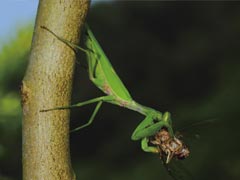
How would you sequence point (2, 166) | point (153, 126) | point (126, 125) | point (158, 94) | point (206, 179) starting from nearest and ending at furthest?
point (153, 126) < point (2, 166) < point (206, 179) < point (126, 125) < point (158, 94)

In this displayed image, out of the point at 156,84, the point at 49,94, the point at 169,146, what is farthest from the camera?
the point at 156,84

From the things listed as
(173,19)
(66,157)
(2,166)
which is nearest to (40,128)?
(66,157)

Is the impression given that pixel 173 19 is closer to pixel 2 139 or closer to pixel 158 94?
pixel 158 94

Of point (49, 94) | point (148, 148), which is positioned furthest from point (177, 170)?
point (49, 94)

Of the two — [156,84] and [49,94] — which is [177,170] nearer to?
[49,94]

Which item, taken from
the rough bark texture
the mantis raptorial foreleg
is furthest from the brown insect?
the rough bark texture

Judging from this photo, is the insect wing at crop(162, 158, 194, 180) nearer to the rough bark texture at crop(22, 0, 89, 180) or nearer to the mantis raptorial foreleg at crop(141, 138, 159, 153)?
the mantis raptorial foreleg at crop(141, 138, 159, 153)

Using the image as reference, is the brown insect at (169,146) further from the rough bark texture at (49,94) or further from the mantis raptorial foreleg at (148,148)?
the rough bark texture at (49,94)

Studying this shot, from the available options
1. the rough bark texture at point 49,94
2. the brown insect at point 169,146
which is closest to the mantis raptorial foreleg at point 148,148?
the brown insect at point 169,146
